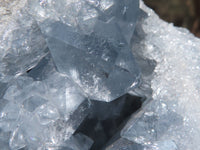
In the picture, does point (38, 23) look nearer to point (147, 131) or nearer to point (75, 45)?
point (75, 45)

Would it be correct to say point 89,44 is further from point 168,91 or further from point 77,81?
point 168,91

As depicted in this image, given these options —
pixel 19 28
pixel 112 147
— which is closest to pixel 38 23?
pixel 19 28

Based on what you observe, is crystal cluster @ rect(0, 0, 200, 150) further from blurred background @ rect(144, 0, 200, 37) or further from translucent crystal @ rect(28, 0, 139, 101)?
blurred background @ rect(144, 0, 200, 37)

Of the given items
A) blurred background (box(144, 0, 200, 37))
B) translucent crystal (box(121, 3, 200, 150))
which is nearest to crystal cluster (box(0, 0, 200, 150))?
translucent crystal (box(121, 3, 200, 150))

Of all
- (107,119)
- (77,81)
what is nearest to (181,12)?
(107,119)

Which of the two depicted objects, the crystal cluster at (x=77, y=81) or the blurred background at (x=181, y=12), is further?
the blurred background at (x=181, y=12)

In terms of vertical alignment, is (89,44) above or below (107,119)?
above

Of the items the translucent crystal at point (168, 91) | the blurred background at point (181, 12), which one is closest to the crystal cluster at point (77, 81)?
the translucent crystal at point (168, 91)

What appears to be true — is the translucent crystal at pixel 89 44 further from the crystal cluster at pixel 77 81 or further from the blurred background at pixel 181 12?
the blurred background at pixel 181 12
